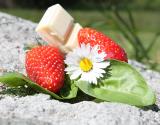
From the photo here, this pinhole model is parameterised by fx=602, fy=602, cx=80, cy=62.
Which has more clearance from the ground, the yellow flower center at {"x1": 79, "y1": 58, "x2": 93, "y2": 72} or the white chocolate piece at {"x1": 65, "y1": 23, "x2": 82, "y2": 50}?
the yellow flower center at {"x1": 79, "y1": 58, "x2": 93, "y2": 72}

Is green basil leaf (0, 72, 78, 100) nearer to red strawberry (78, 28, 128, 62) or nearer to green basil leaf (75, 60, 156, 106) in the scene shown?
green basil leaf (75, 60, 156, 106)

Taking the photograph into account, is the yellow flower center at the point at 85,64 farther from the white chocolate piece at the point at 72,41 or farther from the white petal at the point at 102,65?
the white chocolate piece at the point at 72,41

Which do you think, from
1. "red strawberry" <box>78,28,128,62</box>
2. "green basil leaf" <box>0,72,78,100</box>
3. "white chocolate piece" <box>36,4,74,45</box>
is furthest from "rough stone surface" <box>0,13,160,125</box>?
"white chocolate piece" <box>36,4,74,45</box>

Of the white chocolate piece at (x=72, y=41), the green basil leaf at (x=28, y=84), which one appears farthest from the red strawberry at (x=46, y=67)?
the white chocolate piece at (x=72, y=41)

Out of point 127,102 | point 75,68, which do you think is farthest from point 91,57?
point 127,102

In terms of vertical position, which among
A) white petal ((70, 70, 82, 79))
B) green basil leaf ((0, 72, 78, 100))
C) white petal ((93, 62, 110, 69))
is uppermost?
white petal ((93, 62, 110, 69))

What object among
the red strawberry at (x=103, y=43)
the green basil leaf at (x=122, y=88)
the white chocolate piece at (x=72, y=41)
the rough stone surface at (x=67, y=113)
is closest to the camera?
the rough stone surface at (x=67, y=113)

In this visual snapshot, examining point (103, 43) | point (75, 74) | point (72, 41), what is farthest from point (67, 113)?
point (72, 41)

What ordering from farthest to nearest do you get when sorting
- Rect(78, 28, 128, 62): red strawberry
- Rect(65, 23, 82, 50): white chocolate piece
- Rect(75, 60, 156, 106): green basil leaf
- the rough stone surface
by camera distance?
Rect(65, 23, 82, 50): white chocolate piece → Rect(78, 28, 128, 62): red strawberry → Rect(75, 60, 156, 106): green basil leaf → the rough stone surface
